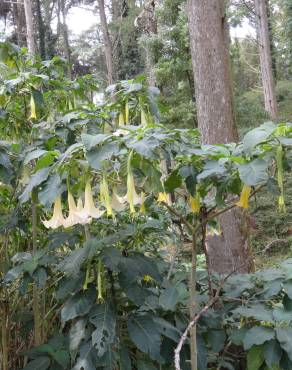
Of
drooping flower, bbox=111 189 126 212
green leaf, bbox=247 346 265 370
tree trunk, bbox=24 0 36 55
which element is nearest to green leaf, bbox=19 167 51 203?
drooping flower, bbox=111 189 126 212

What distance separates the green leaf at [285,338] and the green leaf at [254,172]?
0.74m

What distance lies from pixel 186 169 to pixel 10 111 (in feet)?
4.25

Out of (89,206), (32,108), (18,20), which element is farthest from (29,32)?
(89,206)

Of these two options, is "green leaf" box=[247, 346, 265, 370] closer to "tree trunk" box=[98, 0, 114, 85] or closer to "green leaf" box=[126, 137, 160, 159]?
"green leaf" box=[126, 137, 160, 159]

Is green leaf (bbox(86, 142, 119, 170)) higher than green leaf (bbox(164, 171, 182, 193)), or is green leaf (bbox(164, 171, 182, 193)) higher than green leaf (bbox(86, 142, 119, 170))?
green leaf (bbox(86, 142, 119, 170))

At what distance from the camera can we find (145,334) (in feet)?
5.82

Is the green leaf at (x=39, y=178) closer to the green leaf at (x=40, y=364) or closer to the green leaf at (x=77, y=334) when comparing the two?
the green leaf at (x=77, y=334)

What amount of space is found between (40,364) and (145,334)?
1.68 feet

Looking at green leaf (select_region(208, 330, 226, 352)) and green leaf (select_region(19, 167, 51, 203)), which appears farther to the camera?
green leaf (select_region(208, 330, 226, 352))

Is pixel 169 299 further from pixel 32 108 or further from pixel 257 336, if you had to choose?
pixel 32 108

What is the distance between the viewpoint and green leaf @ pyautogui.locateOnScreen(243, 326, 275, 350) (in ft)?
5.74

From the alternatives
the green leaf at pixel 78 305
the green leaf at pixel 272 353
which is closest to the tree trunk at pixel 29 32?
the green leaf at pixel 78 305

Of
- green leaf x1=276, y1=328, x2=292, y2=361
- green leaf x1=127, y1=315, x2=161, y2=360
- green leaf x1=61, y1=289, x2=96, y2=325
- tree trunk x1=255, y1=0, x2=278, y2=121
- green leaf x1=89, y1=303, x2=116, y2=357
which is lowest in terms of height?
green leaf x1=276, y1=328, x2=292, y2=361

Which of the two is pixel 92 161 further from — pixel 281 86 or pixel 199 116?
pixel 281 86
